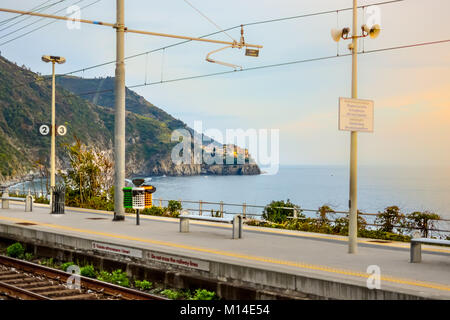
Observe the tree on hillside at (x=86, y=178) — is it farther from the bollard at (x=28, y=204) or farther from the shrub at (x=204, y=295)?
the shrub at (x=204, y=295)

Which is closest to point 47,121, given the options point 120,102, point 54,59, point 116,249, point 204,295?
point 54,59

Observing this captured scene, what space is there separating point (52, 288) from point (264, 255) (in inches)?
190

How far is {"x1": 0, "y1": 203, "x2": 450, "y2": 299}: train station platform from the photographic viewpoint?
8711 millimetres

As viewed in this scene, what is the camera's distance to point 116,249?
1273 cm

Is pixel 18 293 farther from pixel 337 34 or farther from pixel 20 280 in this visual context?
pixel 337 34

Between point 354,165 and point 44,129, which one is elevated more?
point 44,129

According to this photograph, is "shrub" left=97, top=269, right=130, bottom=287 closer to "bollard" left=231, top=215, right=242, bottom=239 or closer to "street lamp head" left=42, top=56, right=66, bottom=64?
"bollard" left=231, top=215, right=242, bottom=239

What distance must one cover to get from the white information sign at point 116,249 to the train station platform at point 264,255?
3cm

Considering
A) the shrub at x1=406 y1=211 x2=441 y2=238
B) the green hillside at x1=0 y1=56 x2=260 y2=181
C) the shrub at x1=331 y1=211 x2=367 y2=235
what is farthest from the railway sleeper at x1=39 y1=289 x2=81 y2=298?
the green hillside at x1=0 y1=56 x2=260 y2=181

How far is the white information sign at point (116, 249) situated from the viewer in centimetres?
1220
